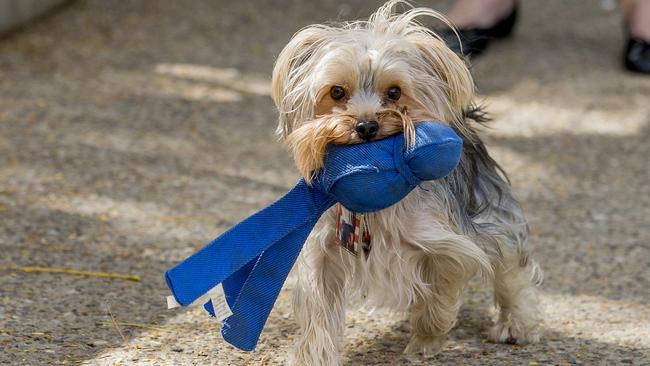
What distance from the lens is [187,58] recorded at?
31.4 feet

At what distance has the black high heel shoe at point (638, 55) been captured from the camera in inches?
358

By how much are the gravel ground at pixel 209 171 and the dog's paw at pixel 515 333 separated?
65 mm

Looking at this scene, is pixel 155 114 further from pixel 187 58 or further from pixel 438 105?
pixel 438 105

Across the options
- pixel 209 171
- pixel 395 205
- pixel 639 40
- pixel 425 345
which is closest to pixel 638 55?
pixel 639 40

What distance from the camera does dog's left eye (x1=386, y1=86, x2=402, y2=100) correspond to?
374 cm

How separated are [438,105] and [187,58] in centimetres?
600

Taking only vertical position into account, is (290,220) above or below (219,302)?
above

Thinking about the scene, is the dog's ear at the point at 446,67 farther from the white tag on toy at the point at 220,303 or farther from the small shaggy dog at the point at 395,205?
the white tag on toy at the point at 220,303

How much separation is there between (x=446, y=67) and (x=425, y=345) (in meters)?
1.11

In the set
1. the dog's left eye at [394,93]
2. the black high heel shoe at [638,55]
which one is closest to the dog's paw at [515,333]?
the dog's left eye at [394,93]

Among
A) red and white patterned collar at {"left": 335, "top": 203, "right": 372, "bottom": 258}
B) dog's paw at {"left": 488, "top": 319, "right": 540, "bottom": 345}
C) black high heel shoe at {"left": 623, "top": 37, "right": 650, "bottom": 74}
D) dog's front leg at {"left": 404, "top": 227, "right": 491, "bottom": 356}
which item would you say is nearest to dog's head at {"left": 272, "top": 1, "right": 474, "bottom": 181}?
red and white patterned collar at {"left": 335, "top": 203, "right": 372, "bottom": 258}

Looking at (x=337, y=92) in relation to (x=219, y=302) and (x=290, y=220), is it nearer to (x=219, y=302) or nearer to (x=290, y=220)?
(x=290, y=220)

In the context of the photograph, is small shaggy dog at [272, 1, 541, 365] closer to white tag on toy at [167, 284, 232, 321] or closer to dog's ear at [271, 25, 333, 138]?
dog's ear at [271, 25, 333, 138]

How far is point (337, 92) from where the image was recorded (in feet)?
12.3
